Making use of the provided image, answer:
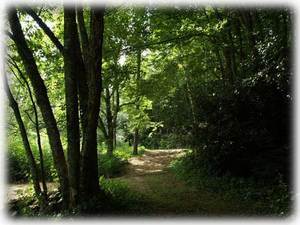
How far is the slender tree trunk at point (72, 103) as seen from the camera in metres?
7.18

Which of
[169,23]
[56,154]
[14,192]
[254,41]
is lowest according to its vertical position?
[14,192]

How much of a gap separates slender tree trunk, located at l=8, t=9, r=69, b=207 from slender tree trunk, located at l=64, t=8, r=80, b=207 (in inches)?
A: 14.1

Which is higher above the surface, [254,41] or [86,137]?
[254,41]

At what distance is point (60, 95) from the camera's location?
50.1ft

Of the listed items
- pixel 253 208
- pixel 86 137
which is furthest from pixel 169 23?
pixel 253 208

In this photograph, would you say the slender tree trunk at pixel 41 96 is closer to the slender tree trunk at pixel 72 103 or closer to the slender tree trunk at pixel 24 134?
the slender tree trunk at pixel 72 103

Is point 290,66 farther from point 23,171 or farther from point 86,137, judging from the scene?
point 23,171

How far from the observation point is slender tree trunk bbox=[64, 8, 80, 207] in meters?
7.18

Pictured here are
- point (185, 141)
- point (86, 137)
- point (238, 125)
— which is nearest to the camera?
point (86, 137)

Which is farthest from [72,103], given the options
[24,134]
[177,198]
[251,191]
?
[251,191]

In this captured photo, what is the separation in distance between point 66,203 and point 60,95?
8.40 metres

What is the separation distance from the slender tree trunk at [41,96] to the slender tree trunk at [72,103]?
359mm

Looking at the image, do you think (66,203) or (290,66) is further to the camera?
(290,66)

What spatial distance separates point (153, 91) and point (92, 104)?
8.38 meters
